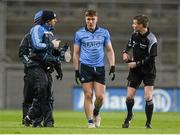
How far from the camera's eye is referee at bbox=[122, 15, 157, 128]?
13.8 metres

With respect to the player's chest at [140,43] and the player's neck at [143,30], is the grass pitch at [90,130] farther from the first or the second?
the player's neck at [143,30]

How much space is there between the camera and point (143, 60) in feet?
45.6

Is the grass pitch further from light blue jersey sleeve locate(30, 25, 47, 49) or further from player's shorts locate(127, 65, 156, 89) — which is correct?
light blue jersey sleeve locate(30, 25, 47, 49)

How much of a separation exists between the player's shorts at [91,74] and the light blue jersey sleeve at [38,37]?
37.4 inches

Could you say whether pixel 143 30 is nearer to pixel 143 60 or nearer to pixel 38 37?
pixel 143 60

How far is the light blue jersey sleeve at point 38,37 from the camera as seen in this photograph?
43.8 feet

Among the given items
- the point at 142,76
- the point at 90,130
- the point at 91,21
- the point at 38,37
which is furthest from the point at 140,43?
the point at 90,130

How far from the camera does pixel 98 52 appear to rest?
45.4ft

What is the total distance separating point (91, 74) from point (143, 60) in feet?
3.24

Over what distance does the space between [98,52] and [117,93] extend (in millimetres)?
18384

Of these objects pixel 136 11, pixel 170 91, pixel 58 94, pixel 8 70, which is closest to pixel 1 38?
pixel 8 70

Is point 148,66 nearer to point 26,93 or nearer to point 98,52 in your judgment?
point 98,52

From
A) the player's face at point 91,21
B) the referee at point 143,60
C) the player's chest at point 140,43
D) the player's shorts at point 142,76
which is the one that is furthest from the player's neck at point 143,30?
the player's face at point 91,21

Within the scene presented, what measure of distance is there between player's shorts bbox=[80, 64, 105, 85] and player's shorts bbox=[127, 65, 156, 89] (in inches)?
24.2
